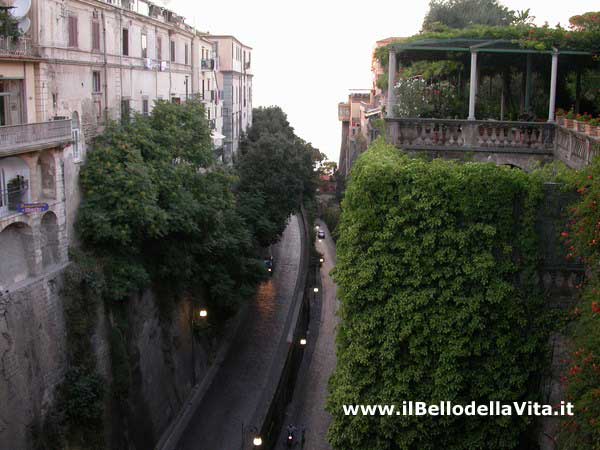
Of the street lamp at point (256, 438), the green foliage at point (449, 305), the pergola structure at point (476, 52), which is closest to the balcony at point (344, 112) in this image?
the street lamp at point (256, 438)

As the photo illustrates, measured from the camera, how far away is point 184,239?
26.0 metres

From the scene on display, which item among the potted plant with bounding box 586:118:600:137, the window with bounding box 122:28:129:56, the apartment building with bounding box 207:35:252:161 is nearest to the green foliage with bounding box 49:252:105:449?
the window with bounding box 122:28:129:56

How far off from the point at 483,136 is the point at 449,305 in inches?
207

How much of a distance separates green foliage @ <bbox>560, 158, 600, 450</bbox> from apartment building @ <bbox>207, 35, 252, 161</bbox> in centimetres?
3827

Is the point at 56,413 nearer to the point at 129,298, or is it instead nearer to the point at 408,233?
the point at 129,298

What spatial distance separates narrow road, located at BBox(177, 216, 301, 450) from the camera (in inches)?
989

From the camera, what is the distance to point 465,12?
1674 inches

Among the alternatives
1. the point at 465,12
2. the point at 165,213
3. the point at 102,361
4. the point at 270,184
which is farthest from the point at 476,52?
the point at 465,12

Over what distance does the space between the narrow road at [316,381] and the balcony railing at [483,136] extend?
27.3 ft

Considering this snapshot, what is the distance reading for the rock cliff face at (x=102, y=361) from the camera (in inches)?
687

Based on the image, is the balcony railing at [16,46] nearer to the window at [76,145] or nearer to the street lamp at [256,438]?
the window at [76,145]

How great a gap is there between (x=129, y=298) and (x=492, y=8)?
28520 millimetres

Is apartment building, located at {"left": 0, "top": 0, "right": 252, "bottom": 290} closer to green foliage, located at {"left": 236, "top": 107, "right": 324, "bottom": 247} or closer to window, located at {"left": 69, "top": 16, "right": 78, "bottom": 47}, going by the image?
window, located at {"left": 69, "top": 16, "right": 78, "bottom": 47}

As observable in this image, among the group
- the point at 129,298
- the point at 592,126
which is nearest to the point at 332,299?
the point at 129,298
